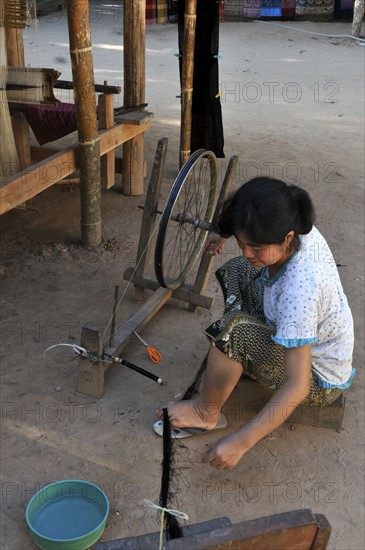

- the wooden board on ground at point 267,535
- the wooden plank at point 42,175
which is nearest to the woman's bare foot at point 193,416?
the wooden plank at point 42,175

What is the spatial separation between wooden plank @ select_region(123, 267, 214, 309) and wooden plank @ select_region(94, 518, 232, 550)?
219 centimetres

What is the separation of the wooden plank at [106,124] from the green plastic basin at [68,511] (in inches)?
92.6

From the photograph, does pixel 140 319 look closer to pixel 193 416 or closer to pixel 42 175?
pixel 193 416

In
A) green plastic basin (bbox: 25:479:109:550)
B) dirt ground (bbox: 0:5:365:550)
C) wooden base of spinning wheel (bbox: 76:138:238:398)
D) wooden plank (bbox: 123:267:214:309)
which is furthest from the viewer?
wooden plank (bbox: 123:267:214:309)

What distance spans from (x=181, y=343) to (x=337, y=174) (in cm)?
281

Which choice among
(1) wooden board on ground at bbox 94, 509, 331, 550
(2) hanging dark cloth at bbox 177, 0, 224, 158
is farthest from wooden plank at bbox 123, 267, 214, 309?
(1) wooden board on ground at bbox 94, 509, 331, 550

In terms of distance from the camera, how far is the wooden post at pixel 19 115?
388 centimetres

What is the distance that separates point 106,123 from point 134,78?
0.69 m

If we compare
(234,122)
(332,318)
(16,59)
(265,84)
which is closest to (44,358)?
(332,318)

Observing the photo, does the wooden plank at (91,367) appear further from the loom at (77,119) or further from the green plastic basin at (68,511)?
the loom at (77,119)

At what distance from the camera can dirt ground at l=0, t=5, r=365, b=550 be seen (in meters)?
2.31

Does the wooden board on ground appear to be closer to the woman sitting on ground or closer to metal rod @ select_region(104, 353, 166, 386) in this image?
the woman sitting on ground

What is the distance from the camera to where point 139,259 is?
3.30 meters

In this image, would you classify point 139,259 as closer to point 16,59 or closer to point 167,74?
point 16,59
